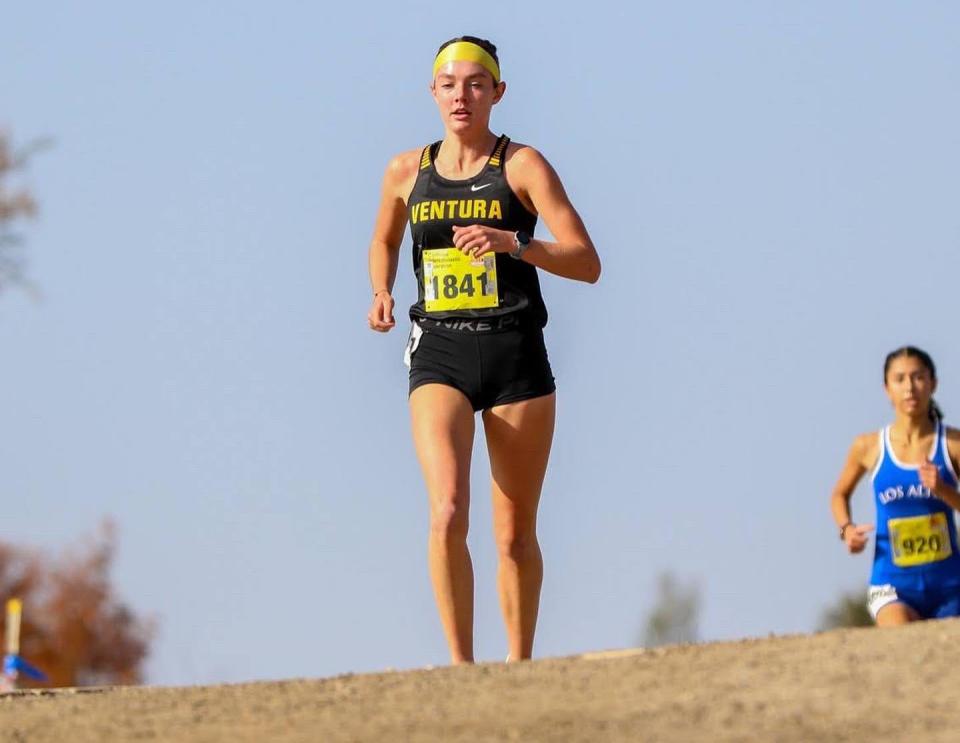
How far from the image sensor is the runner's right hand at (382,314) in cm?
767

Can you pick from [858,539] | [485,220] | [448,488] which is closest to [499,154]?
[485,220]

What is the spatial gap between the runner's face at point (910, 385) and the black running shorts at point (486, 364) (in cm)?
186

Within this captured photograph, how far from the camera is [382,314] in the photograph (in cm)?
771

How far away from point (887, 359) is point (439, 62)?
2.44m

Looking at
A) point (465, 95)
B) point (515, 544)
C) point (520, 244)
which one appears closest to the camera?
point (520, 244)

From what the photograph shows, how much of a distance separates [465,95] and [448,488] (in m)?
1.48

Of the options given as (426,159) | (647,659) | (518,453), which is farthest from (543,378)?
(647,659)

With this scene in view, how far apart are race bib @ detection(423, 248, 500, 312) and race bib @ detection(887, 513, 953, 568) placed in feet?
7.15

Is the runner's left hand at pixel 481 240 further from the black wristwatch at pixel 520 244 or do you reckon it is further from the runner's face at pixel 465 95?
the runner's face at pixel 465 95

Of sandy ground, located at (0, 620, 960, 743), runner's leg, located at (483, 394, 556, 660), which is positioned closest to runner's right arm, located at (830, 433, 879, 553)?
runner's leg, located at (483, 394, 556, 660)

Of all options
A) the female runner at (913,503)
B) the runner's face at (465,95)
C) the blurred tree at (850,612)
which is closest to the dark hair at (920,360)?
the female runner at (913,503)

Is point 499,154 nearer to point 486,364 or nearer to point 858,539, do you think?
point 486,364

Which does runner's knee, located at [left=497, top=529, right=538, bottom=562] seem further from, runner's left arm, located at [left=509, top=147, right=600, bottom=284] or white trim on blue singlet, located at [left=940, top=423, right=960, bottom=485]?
white trim on blue singlet, located at [left=940, top=423, right=960, bottom=485]

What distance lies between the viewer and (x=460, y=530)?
24.7 ft
